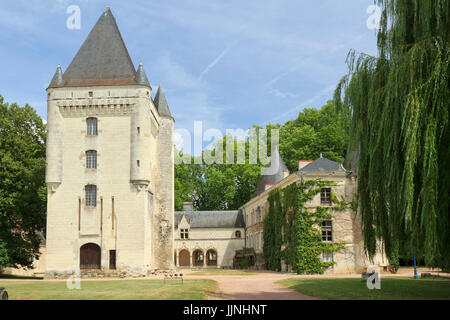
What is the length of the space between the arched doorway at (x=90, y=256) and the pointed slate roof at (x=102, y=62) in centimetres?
1075

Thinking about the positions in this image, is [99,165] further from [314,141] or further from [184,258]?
[314,141]

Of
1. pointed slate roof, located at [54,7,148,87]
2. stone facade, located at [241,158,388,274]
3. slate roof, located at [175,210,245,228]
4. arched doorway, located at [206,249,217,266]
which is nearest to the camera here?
stone facade, located at [241,158,388,274]

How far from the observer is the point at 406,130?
34.8 feet

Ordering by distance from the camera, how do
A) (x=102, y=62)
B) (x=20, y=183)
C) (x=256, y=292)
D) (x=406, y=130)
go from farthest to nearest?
1. (x=20, y=183)
2. (x=102, y=62)
3. (x=256, y=292)
4. (x=406, y=130)

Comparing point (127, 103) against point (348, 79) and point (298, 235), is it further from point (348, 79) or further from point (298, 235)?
point (348, 79)

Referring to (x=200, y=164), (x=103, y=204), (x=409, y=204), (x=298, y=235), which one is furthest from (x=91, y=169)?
(x=200, y=164)

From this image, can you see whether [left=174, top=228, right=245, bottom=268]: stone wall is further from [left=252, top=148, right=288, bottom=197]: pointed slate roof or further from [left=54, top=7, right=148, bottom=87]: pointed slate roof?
[left=54, top=7, right=148, bottom=87]: pointed slate roof

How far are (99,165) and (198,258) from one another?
24674 mm

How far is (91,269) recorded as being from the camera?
1266 inches

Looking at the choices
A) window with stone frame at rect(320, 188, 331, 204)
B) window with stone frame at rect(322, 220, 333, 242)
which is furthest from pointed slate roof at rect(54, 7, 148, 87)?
window with stone frame at rect(322, 220, 333, 242)

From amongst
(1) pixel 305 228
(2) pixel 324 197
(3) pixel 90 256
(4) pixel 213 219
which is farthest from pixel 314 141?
(3) pixel 90 256

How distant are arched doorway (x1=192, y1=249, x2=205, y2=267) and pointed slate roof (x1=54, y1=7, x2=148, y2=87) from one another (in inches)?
1020

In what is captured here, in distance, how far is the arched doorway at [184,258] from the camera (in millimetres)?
54562

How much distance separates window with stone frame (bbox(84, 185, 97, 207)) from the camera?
33062 millimetres
